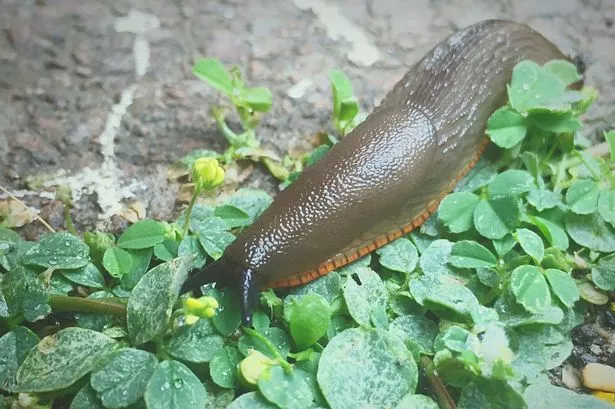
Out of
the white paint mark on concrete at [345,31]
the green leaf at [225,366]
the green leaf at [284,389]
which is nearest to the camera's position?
the green leaf at [284,389]

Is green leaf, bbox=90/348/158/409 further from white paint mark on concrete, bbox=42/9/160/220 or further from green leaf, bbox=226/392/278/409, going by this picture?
white paint mark on concrete, bbox=42/9/160/220

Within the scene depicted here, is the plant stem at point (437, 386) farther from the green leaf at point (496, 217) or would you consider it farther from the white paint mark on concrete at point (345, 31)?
the white paint mark on concrete at point (345, 31)

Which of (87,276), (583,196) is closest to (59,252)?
(87,276)

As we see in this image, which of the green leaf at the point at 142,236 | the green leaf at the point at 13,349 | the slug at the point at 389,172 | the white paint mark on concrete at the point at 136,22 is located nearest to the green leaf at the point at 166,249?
the green leaf at the point at 142,236

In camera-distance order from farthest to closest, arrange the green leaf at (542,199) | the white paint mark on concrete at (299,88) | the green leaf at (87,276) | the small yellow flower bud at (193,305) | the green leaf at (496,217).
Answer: the white paint mark on concrete at (299,88)
the green leaf at (542,199)
the green leaf at (496,217)
the green leaf at (87,276)
the small yellow flower bud at (193,305)

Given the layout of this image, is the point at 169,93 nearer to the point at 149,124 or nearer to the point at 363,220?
the point at 149,124
